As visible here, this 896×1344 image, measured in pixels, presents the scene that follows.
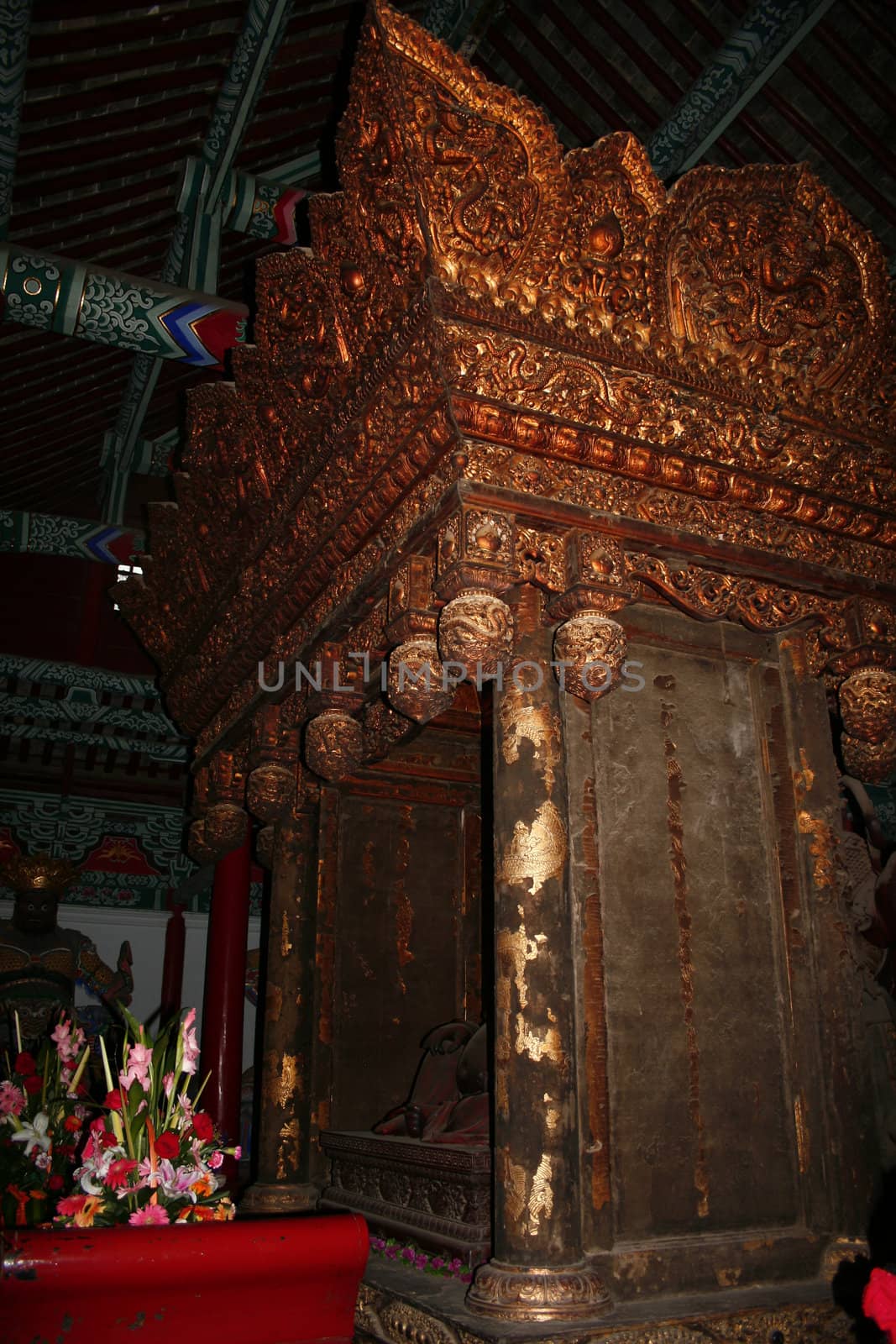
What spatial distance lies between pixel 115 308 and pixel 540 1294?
4.77m

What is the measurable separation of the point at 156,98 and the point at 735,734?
4319mm

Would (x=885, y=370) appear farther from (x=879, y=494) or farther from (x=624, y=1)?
(x=624, y=1)

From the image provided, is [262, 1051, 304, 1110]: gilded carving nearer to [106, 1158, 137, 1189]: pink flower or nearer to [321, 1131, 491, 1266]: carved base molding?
[321, 1131, 491, 1266]: carved base molding

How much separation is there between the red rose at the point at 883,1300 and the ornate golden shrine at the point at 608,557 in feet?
4.77

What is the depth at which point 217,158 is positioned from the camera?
544 cm

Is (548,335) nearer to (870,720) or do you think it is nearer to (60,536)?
(870,720)

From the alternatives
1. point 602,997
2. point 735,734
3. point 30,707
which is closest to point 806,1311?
A: point 602,997

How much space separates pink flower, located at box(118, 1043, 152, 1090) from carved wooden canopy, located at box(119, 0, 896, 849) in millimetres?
1683

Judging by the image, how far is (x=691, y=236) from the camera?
12.5 feet

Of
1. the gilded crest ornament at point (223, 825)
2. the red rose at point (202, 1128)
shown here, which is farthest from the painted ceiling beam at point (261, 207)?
the red rose at point (202, 1128)

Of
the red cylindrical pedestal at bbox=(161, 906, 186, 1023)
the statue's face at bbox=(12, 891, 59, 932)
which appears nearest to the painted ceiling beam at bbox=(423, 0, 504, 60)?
the statue's face at bbox=(12, 891, 59, 932)

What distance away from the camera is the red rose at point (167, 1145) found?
285 centimetres

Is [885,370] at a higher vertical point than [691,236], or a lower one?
lower

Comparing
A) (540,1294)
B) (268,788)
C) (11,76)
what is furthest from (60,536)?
(540,1294)
